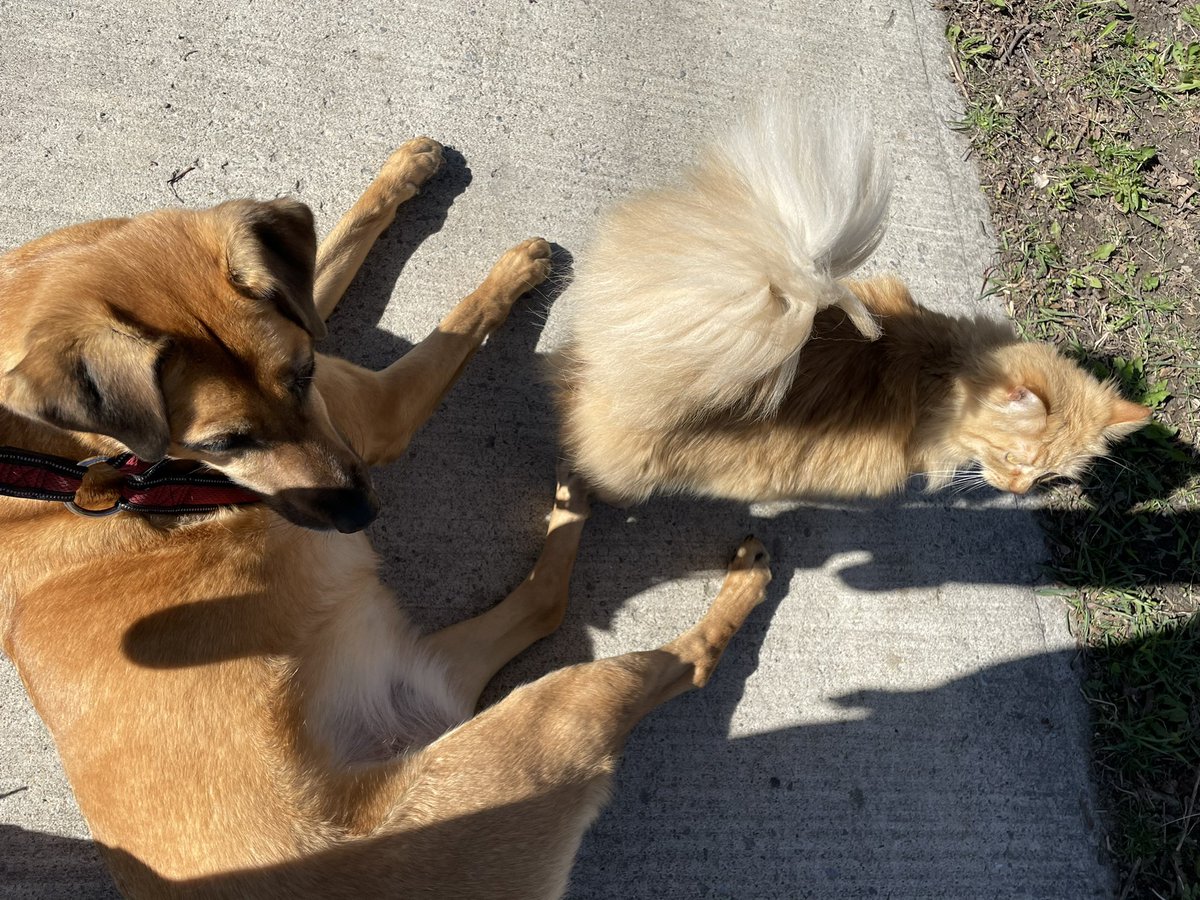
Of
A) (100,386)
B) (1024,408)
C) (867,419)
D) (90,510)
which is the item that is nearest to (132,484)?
(90,510)

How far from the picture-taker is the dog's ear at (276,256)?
1.92 metres

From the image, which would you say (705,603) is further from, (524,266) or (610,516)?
(524,266)

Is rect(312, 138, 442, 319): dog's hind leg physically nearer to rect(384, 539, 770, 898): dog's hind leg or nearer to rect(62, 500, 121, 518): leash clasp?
rect(62, 500, 121, 518): leash clasp

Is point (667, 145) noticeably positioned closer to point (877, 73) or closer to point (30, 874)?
point (877, 73)

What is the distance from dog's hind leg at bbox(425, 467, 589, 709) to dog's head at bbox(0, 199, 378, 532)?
839 millimetres

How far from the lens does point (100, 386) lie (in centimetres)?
167

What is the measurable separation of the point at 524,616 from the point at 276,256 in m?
1.60

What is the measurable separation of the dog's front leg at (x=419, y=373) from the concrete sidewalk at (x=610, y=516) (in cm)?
19

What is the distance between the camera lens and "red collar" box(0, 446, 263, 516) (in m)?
1.92

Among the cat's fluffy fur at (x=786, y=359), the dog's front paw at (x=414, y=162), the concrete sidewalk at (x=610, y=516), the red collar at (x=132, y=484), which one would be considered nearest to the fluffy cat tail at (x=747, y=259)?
the cat's fluffy fur at (x=786, y=359)

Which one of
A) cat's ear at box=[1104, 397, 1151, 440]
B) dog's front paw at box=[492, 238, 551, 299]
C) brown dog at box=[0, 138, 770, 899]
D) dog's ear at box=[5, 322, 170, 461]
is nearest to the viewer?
dog's ear at box=[5, 322, 170, 461]

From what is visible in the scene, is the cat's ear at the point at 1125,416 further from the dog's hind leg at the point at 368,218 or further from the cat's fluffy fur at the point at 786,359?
the dog's hind leg at the point at 368,218

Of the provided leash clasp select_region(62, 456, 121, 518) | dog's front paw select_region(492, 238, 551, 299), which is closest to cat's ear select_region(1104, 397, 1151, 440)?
dog's front paw select_region(492, 238, 551, 299)

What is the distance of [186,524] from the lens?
2199mm
